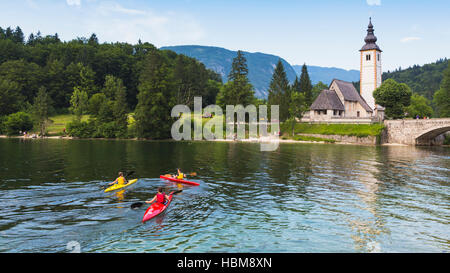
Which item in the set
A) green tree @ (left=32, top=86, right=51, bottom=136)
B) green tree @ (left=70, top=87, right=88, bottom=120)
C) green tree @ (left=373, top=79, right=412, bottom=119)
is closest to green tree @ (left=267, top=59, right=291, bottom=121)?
green tree @ (left=373, top=79, right=412, bottom=119)

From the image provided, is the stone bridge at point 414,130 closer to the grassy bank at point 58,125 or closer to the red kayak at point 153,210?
the red kayak at point 153,210

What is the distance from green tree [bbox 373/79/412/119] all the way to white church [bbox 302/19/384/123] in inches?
89.9

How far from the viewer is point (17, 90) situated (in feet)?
391

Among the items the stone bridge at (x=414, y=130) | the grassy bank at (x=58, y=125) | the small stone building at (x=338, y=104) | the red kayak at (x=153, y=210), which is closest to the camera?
the red kayak at (x=153, y=210)

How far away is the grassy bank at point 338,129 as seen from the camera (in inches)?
2931

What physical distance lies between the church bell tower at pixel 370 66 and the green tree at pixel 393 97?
22.0 feet

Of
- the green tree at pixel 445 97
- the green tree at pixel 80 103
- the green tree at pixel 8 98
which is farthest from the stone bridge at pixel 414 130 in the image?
the green tree at pixel 8 98

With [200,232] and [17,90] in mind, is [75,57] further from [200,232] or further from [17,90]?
[200,232]

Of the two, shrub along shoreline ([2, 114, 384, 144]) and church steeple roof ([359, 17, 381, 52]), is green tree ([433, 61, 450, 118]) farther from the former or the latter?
shrub along shoreline ([2, 114, 384, 144])

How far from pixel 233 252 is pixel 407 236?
7.93 metres

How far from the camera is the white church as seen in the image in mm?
86875

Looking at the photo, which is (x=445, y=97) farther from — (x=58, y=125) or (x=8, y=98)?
(x=8, y=98)

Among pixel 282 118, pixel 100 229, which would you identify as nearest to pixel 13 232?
pixel 100 229

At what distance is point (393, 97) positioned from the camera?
83.1 meters
